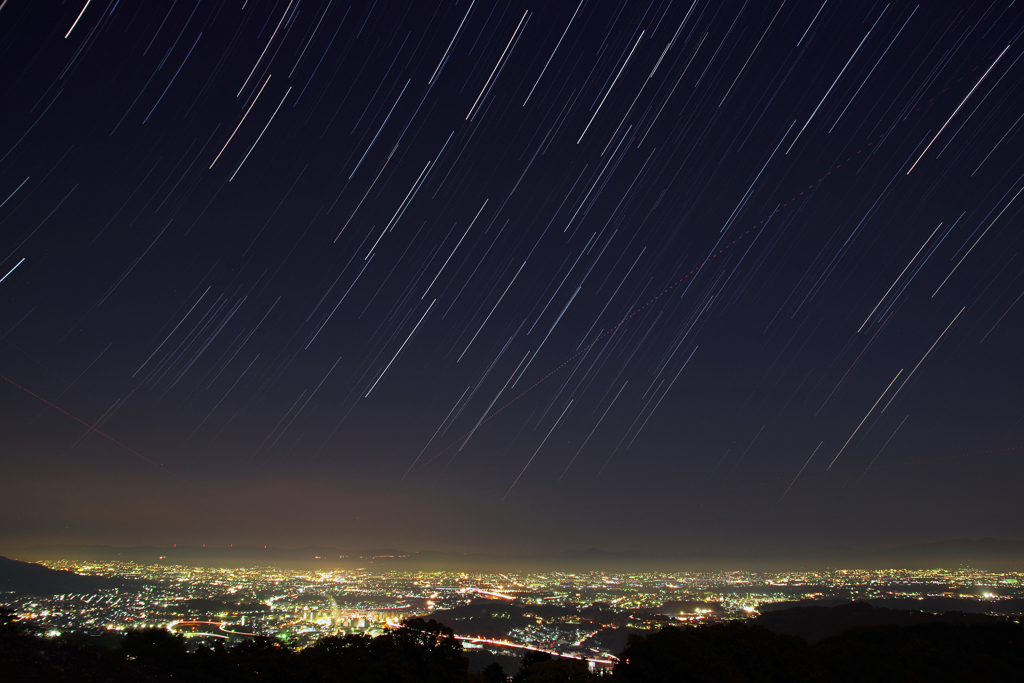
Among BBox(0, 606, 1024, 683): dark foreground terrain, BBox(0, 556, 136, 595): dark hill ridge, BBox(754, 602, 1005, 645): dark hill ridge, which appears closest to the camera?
BBox(0, 606, 1024, 683): dark foreground terrain

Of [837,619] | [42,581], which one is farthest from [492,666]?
[42,581]

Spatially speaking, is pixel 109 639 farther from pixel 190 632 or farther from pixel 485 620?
pixel 485 620

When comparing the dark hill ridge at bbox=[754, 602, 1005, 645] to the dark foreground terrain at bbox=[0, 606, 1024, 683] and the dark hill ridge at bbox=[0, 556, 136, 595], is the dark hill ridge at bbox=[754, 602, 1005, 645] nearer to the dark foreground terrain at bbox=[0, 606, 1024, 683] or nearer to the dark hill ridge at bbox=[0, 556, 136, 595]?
the dark foreground terrain at bbox=[0, 606, 1024, 683]

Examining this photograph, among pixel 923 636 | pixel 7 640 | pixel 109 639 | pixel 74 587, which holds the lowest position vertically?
pixel 74 587

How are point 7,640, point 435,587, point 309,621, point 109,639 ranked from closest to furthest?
point 7,640 → point 109,639 → point 309,621 → point 435,587

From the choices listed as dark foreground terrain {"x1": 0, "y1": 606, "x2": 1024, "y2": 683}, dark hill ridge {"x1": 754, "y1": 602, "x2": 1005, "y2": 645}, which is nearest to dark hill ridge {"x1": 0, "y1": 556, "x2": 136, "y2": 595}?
dark foreground terrain {"x1": 0, "y1": 606, "x2": 1024, "y2": 683}

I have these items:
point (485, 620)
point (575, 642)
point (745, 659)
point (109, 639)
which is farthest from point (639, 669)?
point (485, 620)

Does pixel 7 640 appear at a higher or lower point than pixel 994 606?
higher
